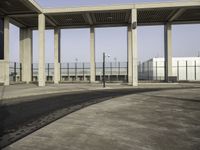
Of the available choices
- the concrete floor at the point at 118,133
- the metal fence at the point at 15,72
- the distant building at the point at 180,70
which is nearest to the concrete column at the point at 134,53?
the metal fence at the point at 15,72

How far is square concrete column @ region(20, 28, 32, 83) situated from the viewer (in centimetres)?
4359

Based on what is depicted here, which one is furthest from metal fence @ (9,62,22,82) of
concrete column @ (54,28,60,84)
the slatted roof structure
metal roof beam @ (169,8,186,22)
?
metal roof beam @ (169,8,186,22)

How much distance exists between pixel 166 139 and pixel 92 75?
3514 cm

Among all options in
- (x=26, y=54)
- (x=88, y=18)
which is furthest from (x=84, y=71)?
(x=88, y=18)

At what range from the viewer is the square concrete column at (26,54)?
43594 millimetres

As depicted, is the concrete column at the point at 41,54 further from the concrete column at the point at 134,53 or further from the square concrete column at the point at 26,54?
the concrete column at the point at 134,53

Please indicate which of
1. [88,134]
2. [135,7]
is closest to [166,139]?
[88,134]

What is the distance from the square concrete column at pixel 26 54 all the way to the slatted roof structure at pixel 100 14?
181 cm

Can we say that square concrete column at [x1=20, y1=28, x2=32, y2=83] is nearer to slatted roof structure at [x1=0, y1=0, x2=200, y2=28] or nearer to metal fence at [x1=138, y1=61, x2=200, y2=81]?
slatted roof structure at [x1=0, y1=0, x2=200, y2=28]

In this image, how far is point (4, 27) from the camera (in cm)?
3662

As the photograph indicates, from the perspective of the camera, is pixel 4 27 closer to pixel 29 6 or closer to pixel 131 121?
pixel 29 6

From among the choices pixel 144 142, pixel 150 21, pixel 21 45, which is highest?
pixel 150 21

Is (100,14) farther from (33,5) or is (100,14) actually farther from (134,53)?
(33,5)

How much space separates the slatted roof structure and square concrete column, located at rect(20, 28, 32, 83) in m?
Result: 1.81
